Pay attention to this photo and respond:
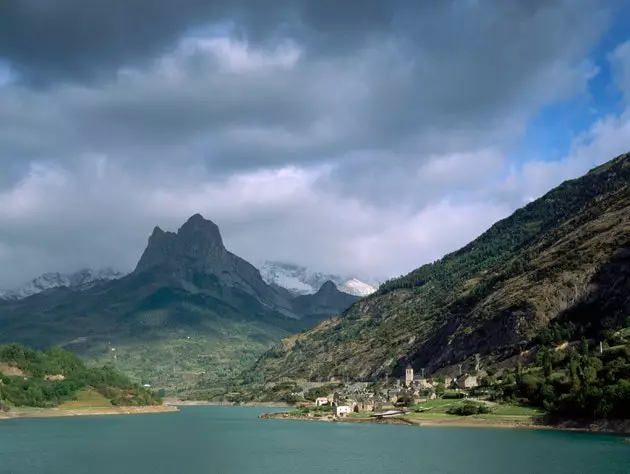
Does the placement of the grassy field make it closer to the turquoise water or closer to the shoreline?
the shoreline

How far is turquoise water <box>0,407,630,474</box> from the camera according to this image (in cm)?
10056

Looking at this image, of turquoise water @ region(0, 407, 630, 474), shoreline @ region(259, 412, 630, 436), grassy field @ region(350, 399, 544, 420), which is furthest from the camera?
grassy field @ region(350, 399, 544, 420)

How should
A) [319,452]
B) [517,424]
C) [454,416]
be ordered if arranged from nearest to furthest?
[319,452]
[517,424]
[454,416]

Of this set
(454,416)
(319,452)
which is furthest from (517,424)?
(319,452)

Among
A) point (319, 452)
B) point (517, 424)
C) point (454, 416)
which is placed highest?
point (454, 416)

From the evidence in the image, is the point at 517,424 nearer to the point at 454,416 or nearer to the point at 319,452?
the point at 454,416

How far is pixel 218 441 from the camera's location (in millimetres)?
148625

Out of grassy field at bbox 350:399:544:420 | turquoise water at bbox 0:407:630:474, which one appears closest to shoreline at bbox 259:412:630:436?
grassy field at bbox 350:399:544:420

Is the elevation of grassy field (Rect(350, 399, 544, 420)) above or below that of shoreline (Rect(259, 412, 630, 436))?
above

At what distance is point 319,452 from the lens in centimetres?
12225

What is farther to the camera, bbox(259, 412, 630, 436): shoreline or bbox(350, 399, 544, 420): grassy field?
bbox(350, 399, 544, 420): grassy field

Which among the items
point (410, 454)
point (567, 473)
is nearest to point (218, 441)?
point (410, 454)

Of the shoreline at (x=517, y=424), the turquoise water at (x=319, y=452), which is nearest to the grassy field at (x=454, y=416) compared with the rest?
the shoreline at (x=517, y=424)

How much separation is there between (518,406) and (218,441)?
69084mm
